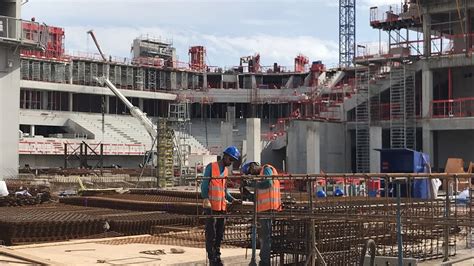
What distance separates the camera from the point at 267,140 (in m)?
46.4

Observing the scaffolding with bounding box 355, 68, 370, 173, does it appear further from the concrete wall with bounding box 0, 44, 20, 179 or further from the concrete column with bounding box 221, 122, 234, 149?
the concrete wall with bounding box 0, 44, 20, 179

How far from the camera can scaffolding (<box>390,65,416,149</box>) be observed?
124ft

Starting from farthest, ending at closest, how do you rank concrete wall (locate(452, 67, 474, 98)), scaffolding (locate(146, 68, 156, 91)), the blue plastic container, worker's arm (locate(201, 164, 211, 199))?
1. scaffolding (locate(146, 68, 156, 91))
2. concrete wall (locate(452, 67, 474, 98))
3. the blue plastic container
4. worker's arm (locate(201, 164, 211, 199))

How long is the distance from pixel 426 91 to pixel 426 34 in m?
4.00

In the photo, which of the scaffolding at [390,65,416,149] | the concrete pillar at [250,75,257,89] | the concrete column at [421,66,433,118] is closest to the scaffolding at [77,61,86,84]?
the concrete pillar at [250,75,257,89]

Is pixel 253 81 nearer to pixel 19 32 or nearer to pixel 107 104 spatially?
pixel 107 104

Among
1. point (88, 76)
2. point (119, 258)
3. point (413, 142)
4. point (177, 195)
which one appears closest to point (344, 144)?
point (413, 142)

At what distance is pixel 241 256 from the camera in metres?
9.70

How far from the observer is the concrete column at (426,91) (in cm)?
3781

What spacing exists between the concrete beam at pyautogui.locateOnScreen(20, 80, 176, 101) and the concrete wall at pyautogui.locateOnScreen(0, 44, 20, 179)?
25.8m

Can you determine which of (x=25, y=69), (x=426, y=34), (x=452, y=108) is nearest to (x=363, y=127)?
(x=452, y=108)

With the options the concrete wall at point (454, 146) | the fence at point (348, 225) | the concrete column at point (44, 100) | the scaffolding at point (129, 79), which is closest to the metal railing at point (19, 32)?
the fence at point (348, 225)

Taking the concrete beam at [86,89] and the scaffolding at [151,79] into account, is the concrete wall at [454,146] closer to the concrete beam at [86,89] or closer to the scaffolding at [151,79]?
the concrete beam at [86,89]

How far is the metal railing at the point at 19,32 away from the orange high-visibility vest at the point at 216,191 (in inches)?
963
